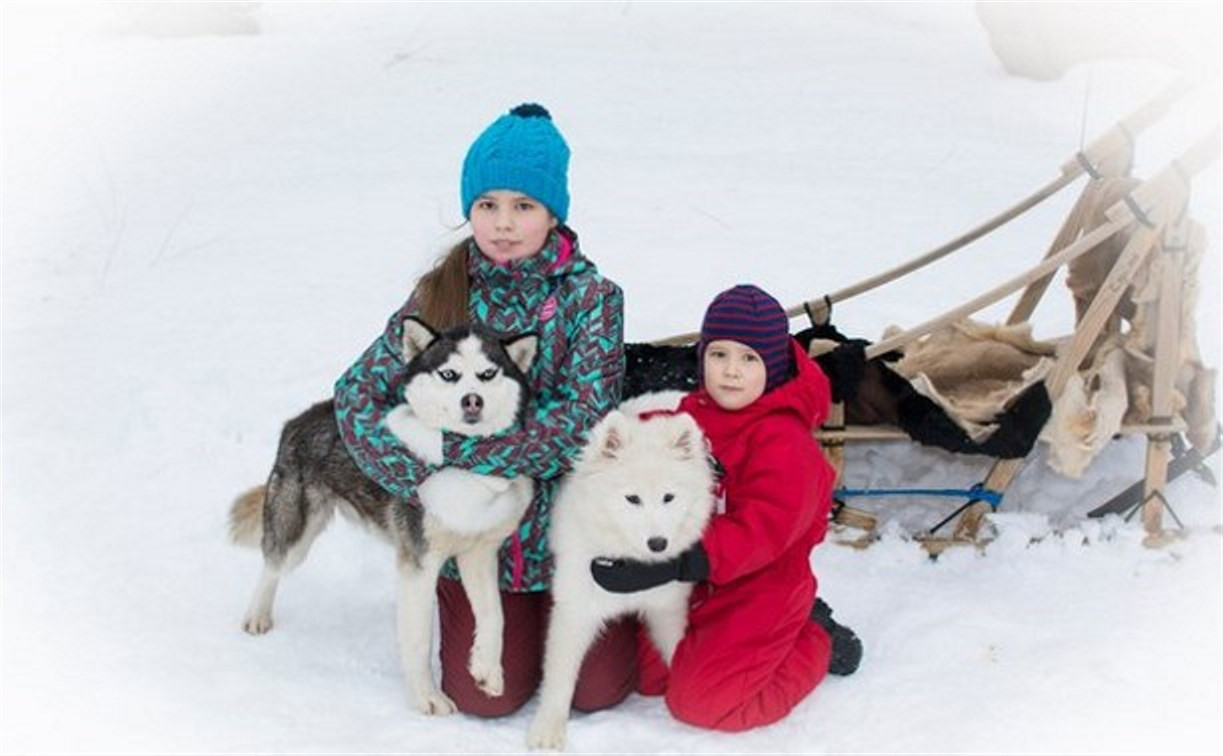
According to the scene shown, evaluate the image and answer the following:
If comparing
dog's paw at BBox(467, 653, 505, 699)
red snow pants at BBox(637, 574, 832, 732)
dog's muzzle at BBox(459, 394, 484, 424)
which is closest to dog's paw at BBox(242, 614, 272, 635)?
dog's paw at BBox(467, 653, 505, 699)

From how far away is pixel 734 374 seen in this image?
119 inches

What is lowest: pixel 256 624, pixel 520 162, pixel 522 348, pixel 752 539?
pixel 256 624

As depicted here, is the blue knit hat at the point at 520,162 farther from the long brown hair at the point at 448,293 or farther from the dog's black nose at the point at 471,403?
the dog's black nose at the point at 471,403

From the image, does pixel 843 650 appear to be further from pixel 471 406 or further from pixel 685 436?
pixel 471 406

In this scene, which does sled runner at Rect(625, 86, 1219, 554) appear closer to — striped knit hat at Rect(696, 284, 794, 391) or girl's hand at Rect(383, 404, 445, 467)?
striped knit hat at Rect(696, 284, 794, 391)

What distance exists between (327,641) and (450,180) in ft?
14.4

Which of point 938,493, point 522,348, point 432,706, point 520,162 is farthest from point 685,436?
point 938,493

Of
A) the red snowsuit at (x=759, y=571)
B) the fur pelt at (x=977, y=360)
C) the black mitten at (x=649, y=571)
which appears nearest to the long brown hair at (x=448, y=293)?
the red snowsuit at (x=759, y=571)

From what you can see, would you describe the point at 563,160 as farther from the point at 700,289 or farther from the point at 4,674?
the point at 700,289

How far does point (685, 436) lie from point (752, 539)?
31 centimetres

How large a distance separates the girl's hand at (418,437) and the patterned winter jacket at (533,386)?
Result: 0.02 metres

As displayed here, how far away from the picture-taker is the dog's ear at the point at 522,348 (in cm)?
294

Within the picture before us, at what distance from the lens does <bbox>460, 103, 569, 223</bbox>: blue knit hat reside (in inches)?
119

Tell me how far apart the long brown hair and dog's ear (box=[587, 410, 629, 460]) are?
0.59 metres
